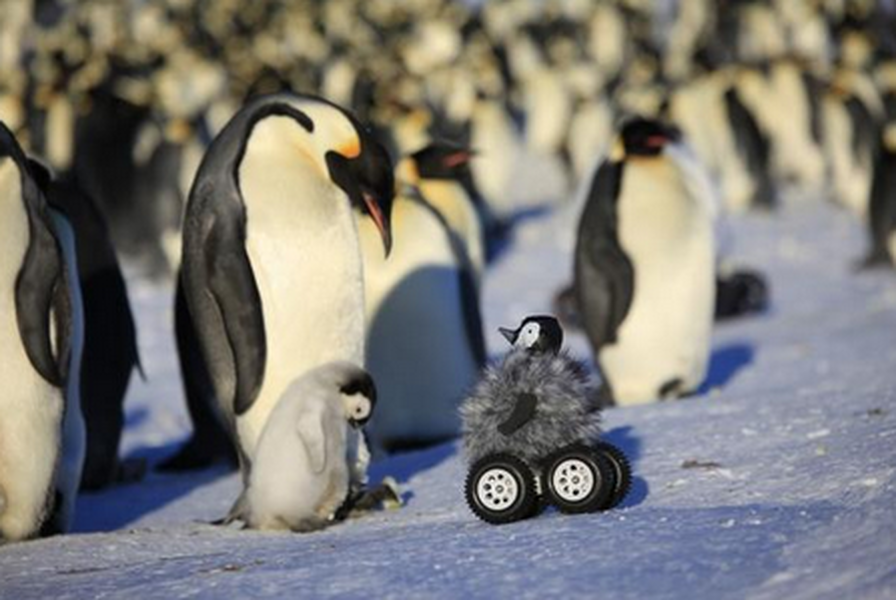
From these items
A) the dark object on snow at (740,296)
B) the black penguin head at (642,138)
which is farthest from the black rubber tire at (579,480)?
the dark object on snow at (740,296)

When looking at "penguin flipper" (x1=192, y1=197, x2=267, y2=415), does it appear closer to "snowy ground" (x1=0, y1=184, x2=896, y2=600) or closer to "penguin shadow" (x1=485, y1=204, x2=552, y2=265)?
"snowy ground" (x1=0, y1=184, x2=896, y2=600)

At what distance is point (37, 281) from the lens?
17.5 feet

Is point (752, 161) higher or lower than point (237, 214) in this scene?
higher

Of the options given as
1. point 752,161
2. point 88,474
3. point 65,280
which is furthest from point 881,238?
point 65,280

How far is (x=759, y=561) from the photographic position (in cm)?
359

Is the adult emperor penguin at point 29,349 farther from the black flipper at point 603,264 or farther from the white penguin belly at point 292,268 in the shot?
the black flipper at point 603,264

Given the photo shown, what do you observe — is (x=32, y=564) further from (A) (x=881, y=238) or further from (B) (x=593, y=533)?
(A) (x=881, y=238)

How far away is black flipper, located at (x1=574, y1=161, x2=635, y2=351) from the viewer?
807 cm

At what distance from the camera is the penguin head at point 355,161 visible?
18.8 feet

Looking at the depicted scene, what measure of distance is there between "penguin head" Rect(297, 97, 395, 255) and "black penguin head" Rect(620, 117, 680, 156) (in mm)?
2660

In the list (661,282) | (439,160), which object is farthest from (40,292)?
(439,160)

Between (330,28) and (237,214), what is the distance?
31846 mm

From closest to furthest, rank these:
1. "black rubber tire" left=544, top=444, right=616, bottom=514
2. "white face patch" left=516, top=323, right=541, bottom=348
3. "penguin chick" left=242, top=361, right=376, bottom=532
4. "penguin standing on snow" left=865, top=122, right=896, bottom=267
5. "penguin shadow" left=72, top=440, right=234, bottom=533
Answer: "black rubber tire" left=544, top=444, right=616, bottom=514, "white face patch" left=516, top=323, right=541, bottom=348, "penguin chick" left=242, top=361, right=376, bottom=532, "penguin shadow" left=72, top=440, right=234, bottom=533, "penguin standing on snow" left=865, top=122, right=896, bottom=267

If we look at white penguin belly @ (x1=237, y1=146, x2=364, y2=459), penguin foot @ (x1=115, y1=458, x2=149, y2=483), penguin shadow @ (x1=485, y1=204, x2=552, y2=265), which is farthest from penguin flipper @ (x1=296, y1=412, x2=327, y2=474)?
penguin shadow @ (x1=485, y1=204, x2=552, y2=265)
